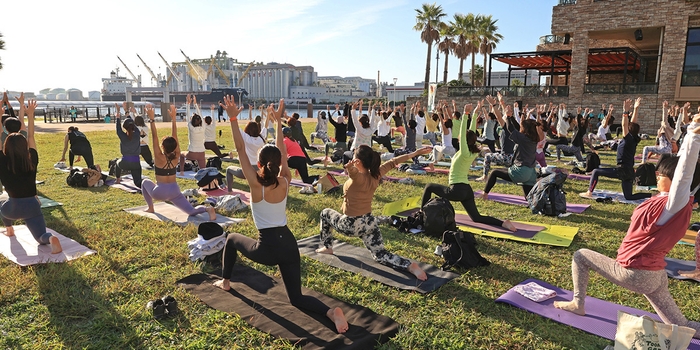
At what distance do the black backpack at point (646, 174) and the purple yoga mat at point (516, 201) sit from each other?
1.75m

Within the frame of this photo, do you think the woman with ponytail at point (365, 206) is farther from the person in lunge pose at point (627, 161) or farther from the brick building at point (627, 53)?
the brick building at point (627, 53)

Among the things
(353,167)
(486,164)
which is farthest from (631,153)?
(353,167)

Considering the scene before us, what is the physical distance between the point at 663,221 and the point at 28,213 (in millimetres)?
6496

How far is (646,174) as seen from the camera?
9.50 m

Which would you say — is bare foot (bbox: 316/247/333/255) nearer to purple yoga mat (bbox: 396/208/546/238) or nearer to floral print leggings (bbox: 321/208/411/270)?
floral print leggings (bbox: 321/208/411/270)

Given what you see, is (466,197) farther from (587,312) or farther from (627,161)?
(627,161)

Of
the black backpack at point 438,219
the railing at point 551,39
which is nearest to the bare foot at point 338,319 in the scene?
the black backpack at point 438,219

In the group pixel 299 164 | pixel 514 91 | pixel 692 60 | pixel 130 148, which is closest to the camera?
pixel 130 148

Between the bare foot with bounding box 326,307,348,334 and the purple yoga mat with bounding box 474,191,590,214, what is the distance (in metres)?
6.02

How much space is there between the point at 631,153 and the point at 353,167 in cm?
646

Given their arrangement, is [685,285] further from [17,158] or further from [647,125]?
[647,125]

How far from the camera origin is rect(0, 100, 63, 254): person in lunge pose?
5.12m

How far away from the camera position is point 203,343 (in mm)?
3648

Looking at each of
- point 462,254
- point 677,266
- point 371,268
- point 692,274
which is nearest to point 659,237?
point 462,254
